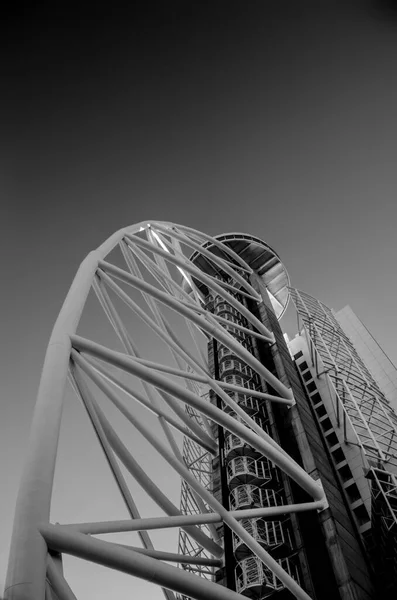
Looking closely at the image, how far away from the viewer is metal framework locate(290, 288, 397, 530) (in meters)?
25.4

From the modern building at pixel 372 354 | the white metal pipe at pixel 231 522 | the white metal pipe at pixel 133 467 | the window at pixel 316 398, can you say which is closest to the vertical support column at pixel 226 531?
the white metal pipe at pixel 133 467

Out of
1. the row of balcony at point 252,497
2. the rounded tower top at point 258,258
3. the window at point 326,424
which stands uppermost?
the rounded tower top at point 258,258

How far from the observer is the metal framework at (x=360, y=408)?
2539 centimetres

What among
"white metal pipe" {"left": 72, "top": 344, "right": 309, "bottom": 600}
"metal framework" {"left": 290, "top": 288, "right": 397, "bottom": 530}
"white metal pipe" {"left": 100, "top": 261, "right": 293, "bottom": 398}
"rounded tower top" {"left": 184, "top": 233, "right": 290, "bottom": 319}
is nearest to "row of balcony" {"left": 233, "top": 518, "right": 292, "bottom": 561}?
"metal framework" {"left": 290, "top": 288, "right": 397, "bottom": 530}

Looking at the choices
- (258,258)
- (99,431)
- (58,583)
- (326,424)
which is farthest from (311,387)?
(58,583)

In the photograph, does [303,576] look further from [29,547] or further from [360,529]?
[29,547]

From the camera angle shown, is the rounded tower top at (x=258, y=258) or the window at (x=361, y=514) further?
the rounded tower top at (x=258, y=258)

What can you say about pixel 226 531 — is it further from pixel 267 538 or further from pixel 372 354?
pixel 372 354

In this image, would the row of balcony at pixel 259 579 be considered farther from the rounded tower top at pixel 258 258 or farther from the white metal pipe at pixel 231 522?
the rounded tower top at pixel 258 258

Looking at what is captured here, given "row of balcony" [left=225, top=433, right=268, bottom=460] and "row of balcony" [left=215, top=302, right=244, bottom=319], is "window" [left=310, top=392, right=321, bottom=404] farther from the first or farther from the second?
"row of balcony" [left=225, top=433, right=268, bottom=460]

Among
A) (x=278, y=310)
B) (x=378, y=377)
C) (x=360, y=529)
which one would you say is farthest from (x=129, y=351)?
(x=378, y=377)

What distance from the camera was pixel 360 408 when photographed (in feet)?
119

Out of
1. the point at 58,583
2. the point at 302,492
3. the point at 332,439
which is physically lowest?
the point at 58,583

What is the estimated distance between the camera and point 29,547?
8172 millimetres
